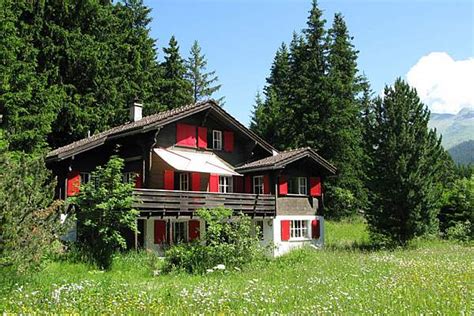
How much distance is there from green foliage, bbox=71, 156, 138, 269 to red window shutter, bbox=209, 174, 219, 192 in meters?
7.03

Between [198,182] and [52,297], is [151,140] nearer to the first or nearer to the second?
[198,182]

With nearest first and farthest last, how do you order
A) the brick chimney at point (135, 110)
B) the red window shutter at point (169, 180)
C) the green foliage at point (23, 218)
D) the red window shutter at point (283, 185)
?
1. the green foliage at point (23, 218)
2. the red window shutter at point (169, 180)
3. the red window shutter at point (283, 185)
4. the brick chimney at point (135, 110)

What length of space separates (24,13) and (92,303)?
86.9 ft

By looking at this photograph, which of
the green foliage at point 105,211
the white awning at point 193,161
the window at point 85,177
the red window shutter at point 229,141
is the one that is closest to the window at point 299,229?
the white awning at point 193,161

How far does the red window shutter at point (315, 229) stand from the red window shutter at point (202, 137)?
754cm

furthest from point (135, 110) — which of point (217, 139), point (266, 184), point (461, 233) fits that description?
point (461, 233)

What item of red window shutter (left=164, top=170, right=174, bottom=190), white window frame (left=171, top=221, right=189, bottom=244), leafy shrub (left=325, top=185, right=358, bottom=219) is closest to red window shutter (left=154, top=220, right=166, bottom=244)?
white window frame (left=171, top=221, right=189, bottom=244)

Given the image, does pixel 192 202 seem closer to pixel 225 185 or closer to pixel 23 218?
pixel 225 185

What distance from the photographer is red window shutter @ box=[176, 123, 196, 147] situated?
25.4 m

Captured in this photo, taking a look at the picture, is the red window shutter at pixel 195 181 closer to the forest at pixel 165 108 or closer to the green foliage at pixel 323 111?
the forest at pixel 165 108

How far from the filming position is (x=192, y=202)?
22.6 metres

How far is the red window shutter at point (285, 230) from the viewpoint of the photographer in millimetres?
26453

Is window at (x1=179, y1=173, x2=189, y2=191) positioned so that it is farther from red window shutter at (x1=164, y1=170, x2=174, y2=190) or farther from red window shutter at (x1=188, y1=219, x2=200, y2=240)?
red window shutter at (x1=188, y1=219, x2=200, y2=240)

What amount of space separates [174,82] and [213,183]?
18370 mm
